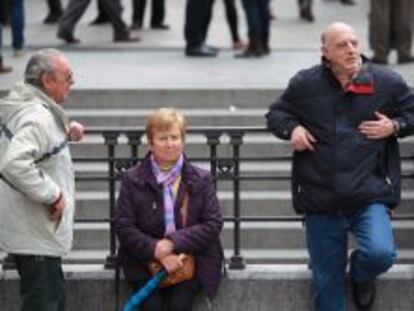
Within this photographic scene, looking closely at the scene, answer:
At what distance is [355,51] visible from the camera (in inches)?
273

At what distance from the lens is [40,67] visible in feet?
21.8

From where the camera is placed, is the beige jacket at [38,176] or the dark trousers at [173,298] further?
the dark trousers at [173,298]

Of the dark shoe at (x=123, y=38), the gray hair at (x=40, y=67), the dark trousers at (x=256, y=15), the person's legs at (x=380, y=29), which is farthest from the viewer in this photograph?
the dark shoe at (x=123, y=38)

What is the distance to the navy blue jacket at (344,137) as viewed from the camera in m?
6.95

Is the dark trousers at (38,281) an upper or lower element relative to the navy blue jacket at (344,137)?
lower

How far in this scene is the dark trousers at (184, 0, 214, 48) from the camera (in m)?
13.6

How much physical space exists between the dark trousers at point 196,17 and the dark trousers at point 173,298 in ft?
22.8

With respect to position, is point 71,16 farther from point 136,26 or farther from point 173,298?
point 173,298

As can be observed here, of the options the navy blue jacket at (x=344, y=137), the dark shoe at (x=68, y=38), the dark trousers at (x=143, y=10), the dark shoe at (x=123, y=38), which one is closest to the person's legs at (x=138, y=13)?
the dark trousers at (x=143, y=10)

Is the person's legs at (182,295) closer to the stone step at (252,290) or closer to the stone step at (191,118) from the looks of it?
the stone step at (252,290)

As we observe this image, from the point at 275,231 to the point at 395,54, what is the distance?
5183mm

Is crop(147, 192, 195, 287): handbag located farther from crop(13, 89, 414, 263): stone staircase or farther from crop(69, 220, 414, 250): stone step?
crop(69, 220, 414, 250): stone step

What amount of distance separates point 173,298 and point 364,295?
1.24m

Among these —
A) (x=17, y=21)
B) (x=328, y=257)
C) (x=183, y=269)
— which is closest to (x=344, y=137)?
(x=328, y=257)
